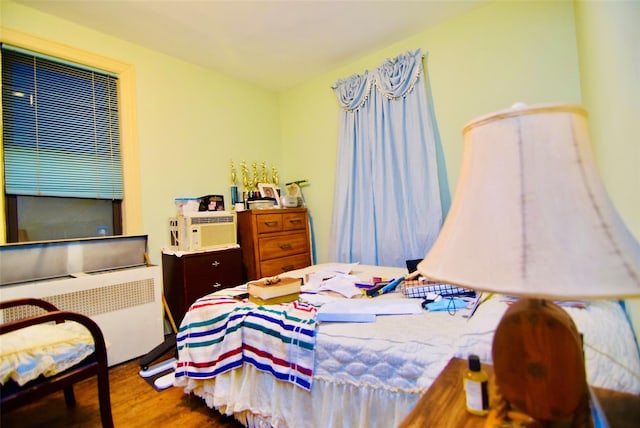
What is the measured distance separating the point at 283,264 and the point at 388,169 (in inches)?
54.5

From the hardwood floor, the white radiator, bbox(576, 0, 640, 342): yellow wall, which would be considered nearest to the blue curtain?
bbox(576, 0, 640, 342): yellow wall

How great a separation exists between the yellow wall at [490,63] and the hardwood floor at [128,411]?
236cm

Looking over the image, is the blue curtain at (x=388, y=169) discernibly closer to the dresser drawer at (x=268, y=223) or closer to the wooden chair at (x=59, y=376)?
the dresser drawer at (x=268, y=223)

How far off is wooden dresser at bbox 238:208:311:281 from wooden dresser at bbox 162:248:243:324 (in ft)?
0.47

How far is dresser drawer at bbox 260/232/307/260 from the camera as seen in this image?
2.98 m

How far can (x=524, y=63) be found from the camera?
2273 millimetres

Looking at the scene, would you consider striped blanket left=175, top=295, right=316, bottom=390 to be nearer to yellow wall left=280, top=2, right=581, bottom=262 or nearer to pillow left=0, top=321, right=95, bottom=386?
pillow left=0, top=321, right=95, bottom=386

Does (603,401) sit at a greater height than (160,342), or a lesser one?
greater

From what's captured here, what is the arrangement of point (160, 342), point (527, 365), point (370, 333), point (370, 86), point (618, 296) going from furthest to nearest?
point (370, 86), point (160, 342), point (370, 333), point (527, 365), point (618, 296)

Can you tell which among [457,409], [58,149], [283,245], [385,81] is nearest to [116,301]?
[58,149]

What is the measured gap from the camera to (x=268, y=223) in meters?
3.03

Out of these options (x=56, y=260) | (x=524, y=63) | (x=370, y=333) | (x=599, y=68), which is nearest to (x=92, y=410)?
(x=56, y=260)

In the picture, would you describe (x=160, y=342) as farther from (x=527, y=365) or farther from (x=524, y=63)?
(x=524, y=63)

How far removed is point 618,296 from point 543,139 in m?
0.23
